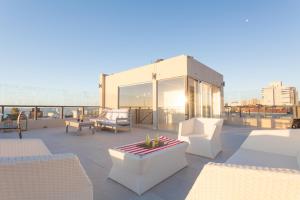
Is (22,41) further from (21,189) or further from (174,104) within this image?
(21,189)

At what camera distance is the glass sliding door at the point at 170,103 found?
6.76 m

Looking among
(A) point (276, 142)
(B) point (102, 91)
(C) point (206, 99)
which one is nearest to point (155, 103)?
(C) point (206, 99)

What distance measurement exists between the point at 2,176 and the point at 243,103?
36.1 feet

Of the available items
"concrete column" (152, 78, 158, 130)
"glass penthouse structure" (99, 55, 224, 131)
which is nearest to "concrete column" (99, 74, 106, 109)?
"glass penthouse structure" (99, 55, 224, 131)

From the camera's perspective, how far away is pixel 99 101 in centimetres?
999

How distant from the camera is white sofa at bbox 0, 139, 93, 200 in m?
0.85

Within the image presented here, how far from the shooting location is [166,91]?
24.3ft

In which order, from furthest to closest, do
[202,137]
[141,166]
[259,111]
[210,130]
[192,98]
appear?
[259,111]
[192,98]
[210,130]
[202,137]
[141,166]

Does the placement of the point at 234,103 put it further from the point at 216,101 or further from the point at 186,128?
the point at 186,128

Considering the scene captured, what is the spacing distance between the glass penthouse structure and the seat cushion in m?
3.92

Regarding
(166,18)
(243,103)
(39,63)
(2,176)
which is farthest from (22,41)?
(243,103)

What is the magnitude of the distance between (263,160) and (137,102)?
714 cm

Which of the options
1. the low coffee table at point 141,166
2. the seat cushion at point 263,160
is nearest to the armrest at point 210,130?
the seat cushion at point 263,160

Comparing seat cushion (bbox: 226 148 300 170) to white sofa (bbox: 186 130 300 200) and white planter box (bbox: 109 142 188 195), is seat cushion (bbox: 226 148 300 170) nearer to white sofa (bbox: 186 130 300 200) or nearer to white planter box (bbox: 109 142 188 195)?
white planter box (bbox: 109 142 188 195)
